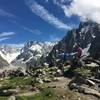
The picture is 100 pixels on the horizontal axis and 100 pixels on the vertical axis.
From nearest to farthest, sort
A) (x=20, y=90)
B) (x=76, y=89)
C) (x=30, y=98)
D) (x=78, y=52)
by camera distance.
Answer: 1. (x=30, y=98)
2. (x=76, y=89)
3. (x=20, y=90)
4. (x=78, y=52)

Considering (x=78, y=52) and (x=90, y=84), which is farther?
(x=78, y=52)

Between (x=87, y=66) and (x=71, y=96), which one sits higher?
(x=87, y=66)

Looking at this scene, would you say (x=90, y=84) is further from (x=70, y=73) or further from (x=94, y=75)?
(x=70, y=73)

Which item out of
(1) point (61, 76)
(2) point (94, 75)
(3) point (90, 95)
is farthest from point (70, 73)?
(3) point (90, 95)

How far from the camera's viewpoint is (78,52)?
47.1 meters

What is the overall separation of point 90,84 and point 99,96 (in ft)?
13.5

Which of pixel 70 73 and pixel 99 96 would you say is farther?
pixel 70 73

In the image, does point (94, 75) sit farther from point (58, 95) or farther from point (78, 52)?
point (58, 95)

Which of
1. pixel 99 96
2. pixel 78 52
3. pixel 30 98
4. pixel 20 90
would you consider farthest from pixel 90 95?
pixel 78 52

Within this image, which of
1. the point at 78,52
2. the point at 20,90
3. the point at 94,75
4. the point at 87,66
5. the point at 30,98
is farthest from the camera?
the point at 87,66

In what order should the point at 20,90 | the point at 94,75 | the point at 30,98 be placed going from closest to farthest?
the point at 30,98
the point at 20,90
the point at 94,75

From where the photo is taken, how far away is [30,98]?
29109mm

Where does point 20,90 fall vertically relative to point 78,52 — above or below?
below

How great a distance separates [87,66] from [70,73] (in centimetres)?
454
